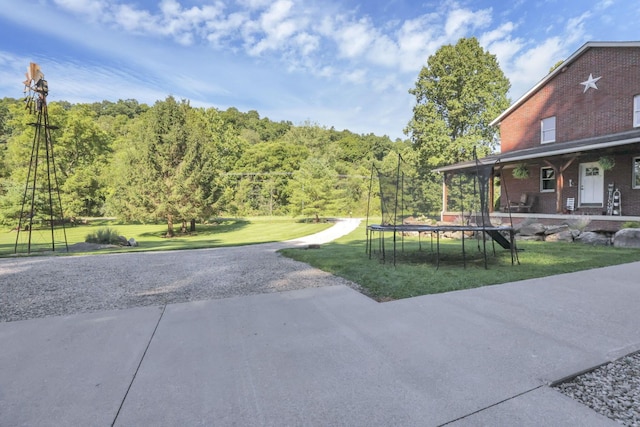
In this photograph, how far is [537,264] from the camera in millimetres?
6219

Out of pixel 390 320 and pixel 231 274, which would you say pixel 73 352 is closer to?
pixel 390 320

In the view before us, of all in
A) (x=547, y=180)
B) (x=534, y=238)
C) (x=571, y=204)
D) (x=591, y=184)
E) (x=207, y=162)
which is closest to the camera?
(x=534, y=238)

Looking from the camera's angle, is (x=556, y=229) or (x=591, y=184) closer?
(x=556, y=229)

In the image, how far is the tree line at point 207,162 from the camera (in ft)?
58.9

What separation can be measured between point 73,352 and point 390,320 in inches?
108

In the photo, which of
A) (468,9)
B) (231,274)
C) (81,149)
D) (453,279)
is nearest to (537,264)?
(453,279)

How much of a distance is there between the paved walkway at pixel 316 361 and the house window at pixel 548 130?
14.0 metres

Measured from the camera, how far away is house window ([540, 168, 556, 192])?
1430 centimetres

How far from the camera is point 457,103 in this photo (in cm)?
2269

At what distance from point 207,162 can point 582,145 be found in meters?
17.5

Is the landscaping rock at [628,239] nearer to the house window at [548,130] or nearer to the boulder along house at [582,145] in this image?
the boulder along house at [582,145]

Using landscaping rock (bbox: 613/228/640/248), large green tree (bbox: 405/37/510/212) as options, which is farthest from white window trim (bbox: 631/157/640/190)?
large green tree (bbox: 405/37/510/212)

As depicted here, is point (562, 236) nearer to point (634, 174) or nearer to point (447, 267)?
point (634, 174)

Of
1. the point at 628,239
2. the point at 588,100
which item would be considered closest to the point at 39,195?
the point at 628,239
